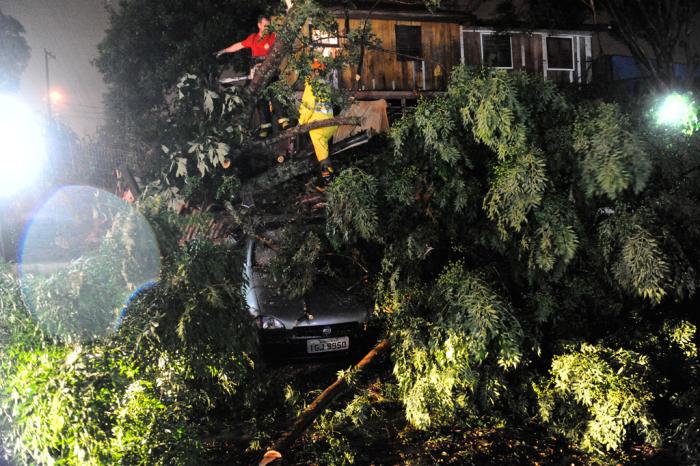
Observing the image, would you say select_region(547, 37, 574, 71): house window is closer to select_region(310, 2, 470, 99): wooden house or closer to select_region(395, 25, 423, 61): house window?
select_region(310, 2, 470, 99): wooden house

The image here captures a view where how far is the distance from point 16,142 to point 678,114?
7.86 m

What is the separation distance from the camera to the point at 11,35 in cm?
2438

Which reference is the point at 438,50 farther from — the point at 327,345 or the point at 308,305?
the point at 327,345

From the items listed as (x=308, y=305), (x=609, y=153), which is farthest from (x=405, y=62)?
(x=609, y=153)

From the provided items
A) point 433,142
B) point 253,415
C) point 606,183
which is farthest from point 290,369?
point 606,183

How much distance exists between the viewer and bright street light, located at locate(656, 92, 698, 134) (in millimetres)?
4859

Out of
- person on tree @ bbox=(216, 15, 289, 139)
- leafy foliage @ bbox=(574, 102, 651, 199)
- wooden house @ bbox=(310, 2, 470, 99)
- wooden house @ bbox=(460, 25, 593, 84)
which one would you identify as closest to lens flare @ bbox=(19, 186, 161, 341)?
person on tree @ bbox=(216, 15, 289, 139)

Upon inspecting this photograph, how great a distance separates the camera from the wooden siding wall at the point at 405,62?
57.3ft

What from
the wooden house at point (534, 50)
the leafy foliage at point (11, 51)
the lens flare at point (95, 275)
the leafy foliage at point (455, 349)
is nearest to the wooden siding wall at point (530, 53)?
the wooden house at point (534, 50)

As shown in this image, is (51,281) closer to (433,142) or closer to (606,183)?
A: (433,142)

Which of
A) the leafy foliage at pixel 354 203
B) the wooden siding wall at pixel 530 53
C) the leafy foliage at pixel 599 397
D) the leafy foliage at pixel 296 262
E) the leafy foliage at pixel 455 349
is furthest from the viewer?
Result: the wooden siding wall at pixel 530 53

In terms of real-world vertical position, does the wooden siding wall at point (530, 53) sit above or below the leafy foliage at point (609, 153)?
above

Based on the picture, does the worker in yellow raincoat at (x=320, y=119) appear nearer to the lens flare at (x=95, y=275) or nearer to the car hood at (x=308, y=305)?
the car hood at (x=308, y=305)

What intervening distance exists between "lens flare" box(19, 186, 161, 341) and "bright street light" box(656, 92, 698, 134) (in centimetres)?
470
